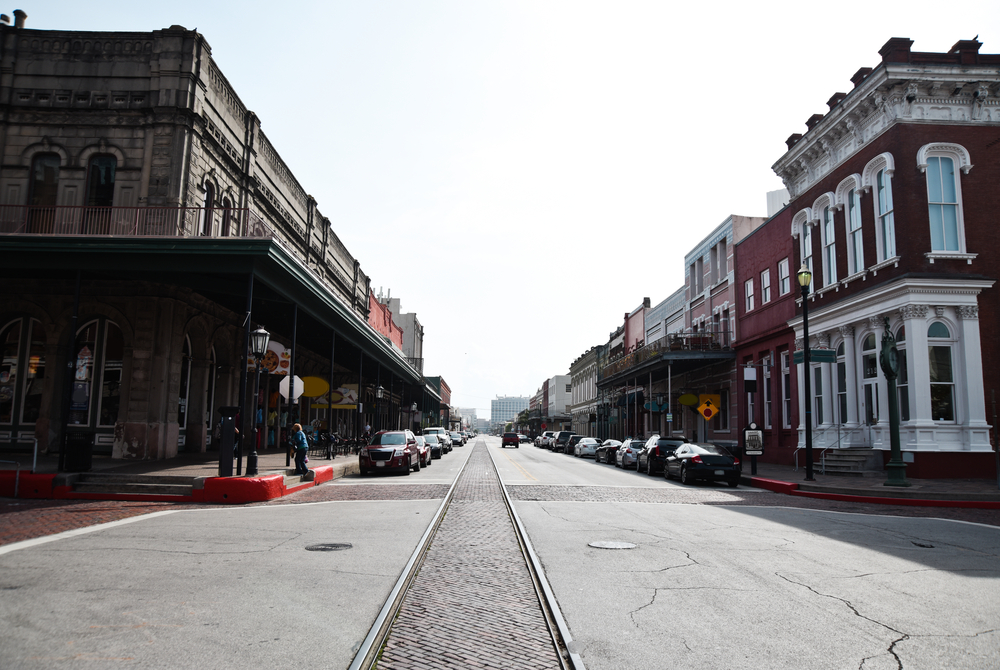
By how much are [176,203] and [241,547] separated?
15533 mm

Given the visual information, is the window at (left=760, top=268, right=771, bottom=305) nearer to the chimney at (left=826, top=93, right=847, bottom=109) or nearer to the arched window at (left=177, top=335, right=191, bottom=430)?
the chimney at (left=826, top=93, right=847, bottom=109)

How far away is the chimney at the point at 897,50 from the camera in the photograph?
22.4 meters

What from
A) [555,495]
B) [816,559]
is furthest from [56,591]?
[555,495]

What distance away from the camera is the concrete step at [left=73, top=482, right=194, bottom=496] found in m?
15.6

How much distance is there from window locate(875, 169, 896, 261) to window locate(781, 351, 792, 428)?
7972 mm

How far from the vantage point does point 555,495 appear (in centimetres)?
1756

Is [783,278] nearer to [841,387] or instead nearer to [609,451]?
[841,387]

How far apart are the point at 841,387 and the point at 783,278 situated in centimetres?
699

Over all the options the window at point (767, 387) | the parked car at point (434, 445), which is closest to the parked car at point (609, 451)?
the window at point (767, 387)

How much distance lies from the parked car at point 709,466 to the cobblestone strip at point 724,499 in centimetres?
85

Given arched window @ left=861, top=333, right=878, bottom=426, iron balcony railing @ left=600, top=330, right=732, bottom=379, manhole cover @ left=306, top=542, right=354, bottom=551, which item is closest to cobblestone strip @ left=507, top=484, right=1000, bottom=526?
manhole cover @ left=306, top=542, right=354, bottom=551

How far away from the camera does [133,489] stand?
1567cm

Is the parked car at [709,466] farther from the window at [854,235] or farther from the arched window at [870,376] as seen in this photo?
the window at [854,235]

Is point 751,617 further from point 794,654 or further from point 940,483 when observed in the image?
point 940,483
